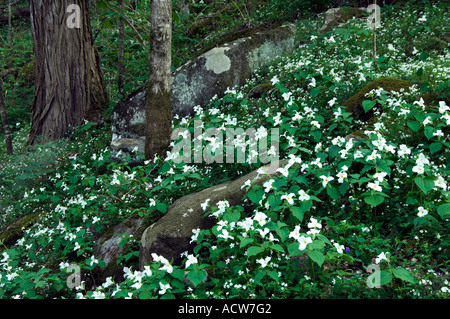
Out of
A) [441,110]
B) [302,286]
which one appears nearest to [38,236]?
[302,286]

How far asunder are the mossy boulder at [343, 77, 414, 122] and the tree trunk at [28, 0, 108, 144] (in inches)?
212

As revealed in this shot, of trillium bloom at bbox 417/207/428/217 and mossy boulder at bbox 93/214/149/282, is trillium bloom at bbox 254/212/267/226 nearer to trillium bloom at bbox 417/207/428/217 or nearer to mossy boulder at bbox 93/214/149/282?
trillium bloom at bbox 417/207/428/217

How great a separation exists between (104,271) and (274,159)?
2.28m

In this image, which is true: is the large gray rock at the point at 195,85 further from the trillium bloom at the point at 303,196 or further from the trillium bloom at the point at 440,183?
the trillium bloom at the point at 440,183

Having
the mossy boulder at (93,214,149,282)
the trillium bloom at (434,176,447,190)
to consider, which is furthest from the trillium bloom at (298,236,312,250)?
the mossy boulder at (93,214,149,282)

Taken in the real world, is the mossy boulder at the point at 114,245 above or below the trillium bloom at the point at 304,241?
below

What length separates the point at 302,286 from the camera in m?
3.12

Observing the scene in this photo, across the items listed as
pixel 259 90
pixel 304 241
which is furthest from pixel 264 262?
pixel 259 90

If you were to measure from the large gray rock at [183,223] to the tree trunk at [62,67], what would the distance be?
492 cm

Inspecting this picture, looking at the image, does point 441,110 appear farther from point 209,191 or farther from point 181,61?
point 181,61

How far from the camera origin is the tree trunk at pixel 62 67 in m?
8.34

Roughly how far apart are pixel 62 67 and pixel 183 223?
5695mm

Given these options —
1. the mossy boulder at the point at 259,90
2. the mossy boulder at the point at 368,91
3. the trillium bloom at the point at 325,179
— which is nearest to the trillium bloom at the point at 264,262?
the trillium bloom at the point at 325,179

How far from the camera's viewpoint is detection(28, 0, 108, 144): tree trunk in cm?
834
